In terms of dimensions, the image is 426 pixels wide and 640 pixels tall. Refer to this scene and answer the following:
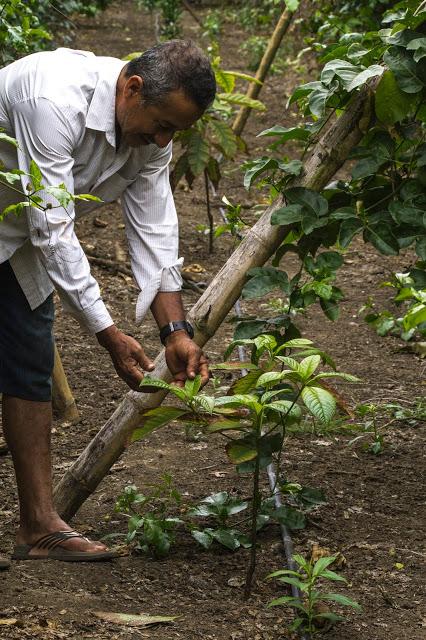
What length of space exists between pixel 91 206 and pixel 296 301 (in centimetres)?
70

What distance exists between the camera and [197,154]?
608 centimetres

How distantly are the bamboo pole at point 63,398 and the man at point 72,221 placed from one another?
1.12 meters

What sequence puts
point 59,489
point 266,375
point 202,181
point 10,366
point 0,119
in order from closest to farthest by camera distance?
point 266,375, point 0,119, point 10,366, point 59,489, point 202,181

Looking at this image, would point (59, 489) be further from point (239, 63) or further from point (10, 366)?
point (239, 63)

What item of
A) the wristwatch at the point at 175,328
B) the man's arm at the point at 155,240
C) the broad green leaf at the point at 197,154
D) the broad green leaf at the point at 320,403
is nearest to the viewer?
the broad green leaf at the point at 320,403

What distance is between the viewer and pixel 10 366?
3061 millimetres

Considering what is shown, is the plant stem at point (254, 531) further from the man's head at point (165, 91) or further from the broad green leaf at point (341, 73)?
A: the broad green leaf at point (341, 73)

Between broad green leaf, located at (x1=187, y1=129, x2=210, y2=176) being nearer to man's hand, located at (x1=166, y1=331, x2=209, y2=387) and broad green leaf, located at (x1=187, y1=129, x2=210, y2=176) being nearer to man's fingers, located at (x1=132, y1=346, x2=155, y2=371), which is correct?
man's hand, located at (x1=166, y1=331, x2=209, y2=387)

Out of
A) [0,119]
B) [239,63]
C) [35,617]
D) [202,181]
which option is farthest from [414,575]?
[239,63]

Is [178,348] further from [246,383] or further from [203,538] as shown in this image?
[203,538]

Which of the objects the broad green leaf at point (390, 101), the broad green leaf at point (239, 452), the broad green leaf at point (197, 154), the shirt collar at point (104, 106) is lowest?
the broad green leaf at point (197, 154)

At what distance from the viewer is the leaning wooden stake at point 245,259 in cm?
301

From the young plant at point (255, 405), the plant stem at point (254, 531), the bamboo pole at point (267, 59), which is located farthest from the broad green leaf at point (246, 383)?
the bamboo pole at point (267, 59)

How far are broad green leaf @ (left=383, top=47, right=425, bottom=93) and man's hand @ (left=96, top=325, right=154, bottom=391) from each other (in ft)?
3.45
